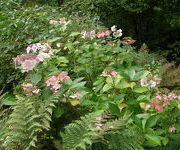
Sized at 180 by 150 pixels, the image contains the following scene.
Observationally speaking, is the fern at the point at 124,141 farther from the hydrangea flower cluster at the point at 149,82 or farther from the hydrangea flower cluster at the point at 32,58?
the hydrangea flower cluster at the point at 32,58

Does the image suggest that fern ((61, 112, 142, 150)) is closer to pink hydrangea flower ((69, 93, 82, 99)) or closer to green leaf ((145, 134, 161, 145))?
green leaf ((145, 134, 161, 145))

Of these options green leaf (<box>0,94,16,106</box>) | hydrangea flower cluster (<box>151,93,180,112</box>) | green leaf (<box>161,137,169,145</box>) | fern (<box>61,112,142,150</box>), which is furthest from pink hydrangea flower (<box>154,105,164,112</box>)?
green leaf (<box>0,94,16,106</box>)

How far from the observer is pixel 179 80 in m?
4.11

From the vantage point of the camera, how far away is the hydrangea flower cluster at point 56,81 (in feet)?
7.72

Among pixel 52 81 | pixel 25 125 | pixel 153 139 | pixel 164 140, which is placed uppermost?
pixel 52 81

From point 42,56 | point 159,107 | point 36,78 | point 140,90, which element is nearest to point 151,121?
point 159,107

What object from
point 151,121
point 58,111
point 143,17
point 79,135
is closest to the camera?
point 79,135

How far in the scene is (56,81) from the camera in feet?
7.80

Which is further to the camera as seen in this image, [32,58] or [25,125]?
[32,58]

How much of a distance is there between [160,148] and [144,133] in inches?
6.7

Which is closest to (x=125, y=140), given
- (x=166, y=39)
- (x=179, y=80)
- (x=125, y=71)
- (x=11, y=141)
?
(x=11, y=141)

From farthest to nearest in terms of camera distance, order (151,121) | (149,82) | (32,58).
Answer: (32,58)
(149,82)
(151,121)

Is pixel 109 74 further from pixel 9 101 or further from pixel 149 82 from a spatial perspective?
pixel 9 101

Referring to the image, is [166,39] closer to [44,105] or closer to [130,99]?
[130,99]
